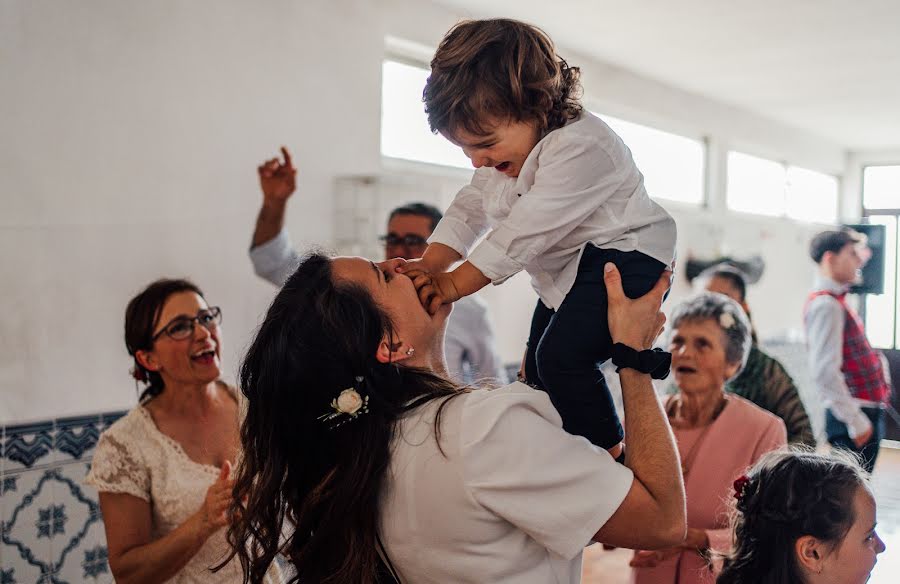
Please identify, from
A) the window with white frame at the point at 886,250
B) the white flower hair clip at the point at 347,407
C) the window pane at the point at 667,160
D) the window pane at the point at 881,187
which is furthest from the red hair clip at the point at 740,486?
the window pane at the point at 881,187

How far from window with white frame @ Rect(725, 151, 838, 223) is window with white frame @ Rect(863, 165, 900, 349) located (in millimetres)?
411

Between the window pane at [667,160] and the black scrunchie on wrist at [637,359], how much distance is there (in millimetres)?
5017

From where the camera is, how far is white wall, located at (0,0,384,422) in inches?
110

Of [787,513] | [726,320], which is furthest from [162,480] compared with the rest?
[726,320]

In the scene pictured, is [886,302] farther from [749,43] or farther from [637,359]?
[637,359]

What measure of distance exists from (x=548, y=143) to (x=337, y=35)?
2.76 m

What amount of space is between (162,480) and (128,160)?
1.52m

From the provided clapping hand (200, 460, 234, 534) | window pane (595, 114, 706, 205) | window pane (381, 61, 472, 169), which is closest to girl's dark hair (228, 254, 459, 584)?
clapping hand (200, 460, 234, 534)

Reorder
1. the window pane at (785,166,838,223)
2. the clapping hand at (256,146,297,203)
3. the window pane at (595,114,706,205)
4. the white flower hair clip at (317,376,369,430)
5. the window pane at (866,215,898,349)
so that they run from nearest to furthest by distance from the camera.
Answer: the white flower hair clip at (317,376,369,430) → the clapping hand at (256,146,297,203) → the window pane at (595,114,706,205) → the window pane at (785,166,838,223) → the window pane at (866,215,898,349)

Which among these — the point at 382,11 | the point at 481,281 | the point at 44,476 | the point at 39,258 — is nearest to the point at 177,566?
the point at 481,281

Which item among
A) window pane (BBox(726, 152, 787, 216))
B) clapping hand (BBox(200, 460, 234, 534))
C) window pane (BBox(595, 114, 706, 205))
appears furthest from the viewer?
window pane (BBox(726, 152, 787, 216))

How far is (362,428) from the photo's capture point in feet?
4.07

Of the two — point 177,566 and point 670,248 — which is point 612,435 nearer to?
point 670,248

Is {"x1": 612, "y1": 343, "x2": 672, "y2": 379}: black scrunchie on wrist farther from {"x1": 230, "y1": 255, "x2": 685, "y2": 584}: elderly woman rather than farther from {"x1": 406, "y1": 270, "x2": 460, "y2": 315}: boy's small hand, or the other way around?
{"x1": 406, "y1": 270, "x2": 460, "y2": 315}: boy's small hand
